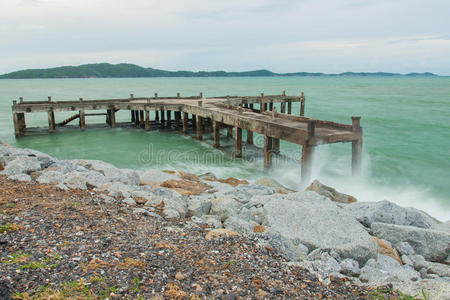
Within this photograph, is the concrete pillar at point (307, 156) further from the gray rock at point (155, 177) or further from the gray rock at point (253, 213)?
the gray rock at point (253, 213)

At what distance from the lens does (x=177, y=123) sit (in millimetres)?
31797

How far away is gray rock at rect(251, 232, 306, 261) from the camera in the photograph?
19.6 ft

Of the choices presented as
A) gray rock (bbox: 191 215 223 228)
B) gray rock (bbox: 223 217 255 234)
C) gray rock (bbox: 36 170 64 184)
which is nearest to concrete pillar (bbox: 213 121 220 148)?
gray rock (bbox: 36 170 64 184)

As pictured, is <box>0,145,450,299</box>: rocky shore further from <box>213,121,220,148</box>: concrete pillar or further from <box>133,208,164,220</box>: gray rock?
<box>213,121,220,148</box>: concrete pillar

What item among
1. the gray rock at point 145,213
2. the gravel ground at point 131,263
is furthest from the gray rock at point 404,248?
the gray rock at point 145,213

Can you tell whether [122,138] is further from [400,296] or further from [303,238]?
[400,296]

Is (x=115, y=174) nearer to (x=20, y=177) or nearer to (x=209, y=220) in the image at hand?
(x=20, y=177)

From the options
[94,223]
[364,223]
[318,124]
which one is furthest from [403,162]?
[94,223]

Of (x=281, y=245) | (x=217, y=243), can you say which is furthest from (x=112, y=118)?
(x=281, y=245)

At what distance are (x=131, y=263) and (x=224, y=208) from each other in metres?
3.49

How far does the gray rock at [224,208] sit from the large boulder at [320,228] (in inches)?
31.0

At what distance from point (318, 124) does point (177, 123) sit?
52.4 feet

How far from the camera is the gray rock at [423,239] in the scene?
7.50 m

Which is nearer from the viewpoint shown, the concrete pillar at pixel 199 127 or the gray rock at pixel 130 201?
the gray rock at pixel 130 201
